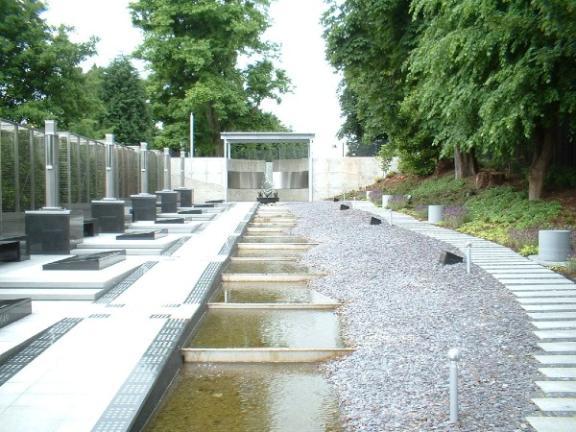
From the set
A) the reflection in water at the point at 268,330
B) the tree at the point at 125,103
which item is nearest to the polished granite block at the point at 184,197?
the reflection in water at the point at 268,330

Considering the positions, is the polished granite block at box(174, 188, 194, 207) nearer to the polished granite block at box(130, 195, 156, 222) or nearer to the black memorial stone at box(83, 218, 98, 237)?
the polished granite block at box(130, 195, 156, 222)

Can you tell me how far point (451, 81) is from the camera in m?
14.6

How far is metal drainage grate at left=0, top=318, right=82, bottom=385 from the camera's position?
5.55 m

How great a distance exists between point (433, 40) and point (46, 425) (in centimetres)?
1258

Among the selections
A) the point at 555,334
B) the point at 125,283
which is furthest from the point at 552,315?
the point at 125,283

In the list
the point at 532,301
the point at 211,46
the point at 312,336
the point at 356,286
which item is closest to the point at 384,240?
the point at 356,286

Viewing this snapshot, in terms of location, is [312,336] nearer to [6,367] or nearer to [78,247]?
[6,367]

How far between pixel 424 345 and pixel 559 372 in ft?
4.35

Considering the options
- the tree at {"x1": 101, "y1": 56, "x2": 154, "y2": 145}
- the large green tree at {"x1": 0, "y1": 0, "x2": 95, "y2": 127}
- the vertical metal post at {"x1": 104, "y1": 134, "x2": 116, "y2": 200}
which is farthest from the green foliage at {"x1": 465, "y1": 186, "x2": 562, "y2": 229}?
the tree at {"x1": 101, "y1": 56, "x2": 154, "y2": 145}

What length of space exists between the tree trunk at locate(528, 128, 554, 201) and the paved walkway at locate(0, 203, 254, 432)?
36.0 feet

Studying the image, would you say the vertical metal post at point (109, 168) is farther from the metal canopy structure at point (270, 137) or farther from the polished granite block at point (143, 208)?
the metal canopy structure at point (270, 137)

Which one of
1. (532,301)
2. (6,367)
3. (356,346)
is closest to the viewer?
(6,367)

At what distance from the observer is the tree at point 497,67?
1153 centimetres

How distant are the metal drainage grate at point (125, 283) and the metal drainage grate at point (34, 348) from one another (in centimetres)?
120
